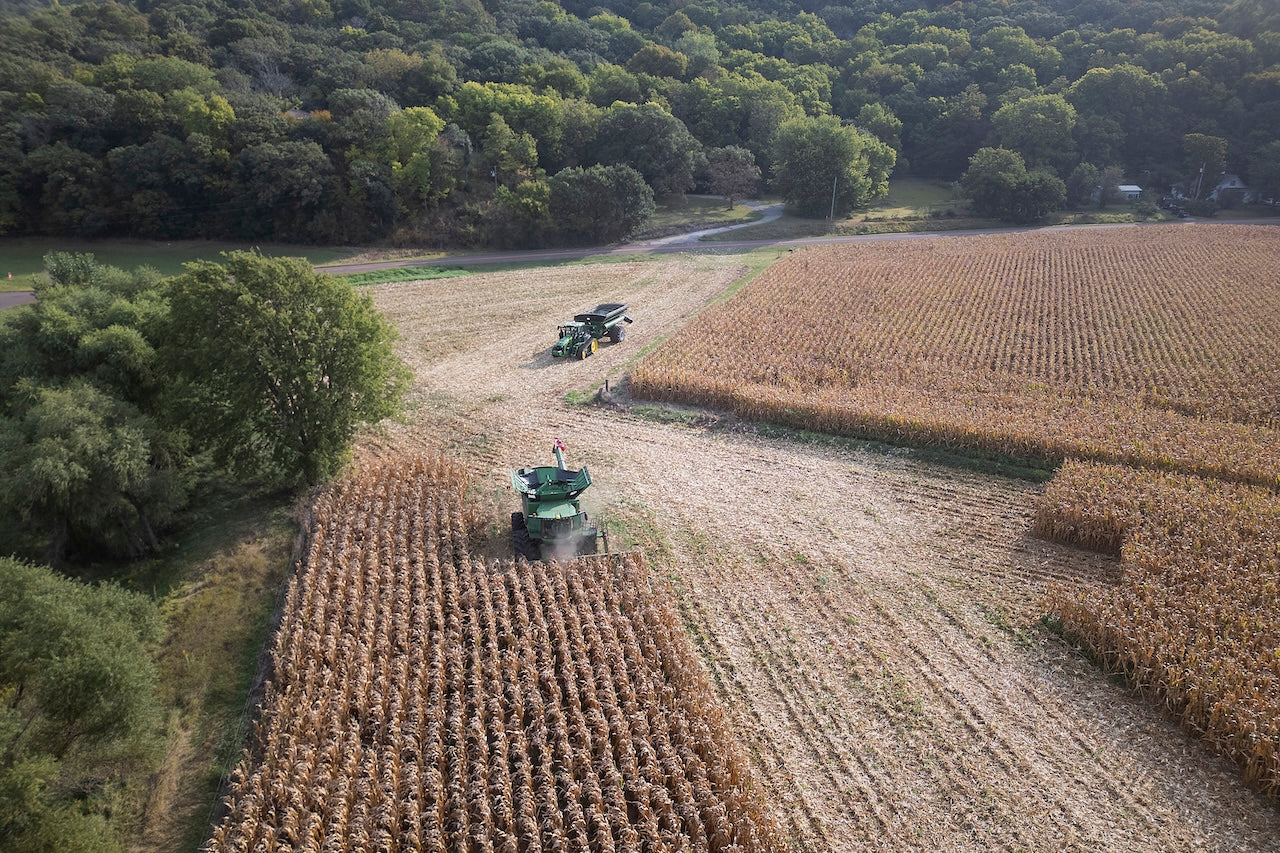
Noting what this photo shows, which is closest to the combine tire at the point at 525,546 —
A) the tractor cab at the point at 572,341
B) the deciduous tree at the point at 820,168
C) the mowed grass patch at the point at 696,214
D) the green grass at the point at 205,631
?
the green grass at the point at 205,631

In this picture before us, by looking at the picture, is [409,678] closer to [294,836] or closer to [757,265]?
[294,836]

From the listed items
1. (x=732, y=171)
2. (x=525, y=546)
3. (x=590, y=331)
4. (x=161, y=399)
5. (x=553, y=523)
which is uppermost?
(x=732, y=171)

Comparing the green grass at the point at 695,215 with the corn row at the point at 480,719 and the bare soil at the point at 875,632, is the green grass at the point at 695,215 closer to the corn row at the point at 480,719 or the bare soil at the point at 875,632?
the bare soil at the point at 875,632

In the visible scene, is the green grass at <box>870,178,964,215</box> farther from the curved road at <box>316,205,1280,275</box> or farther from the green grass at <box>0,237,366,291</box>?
the green grass at <box>0,237,366,291</box>

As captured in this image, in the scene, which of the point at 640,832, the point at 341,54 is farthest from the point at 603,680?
the point at 341,54

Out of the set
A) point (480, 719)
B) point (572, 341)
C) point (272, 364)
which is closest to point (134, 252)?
point (572, 341)

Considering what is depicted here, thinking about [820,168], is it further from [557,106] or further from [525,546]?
[525,546]

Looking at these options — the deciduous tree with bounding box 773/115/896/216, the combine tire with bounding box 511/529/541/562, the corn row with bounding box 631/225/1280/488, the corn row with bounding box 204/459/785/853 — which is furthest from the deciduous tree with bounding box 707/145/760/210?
the corn row with bounding box 204/459/785/853
